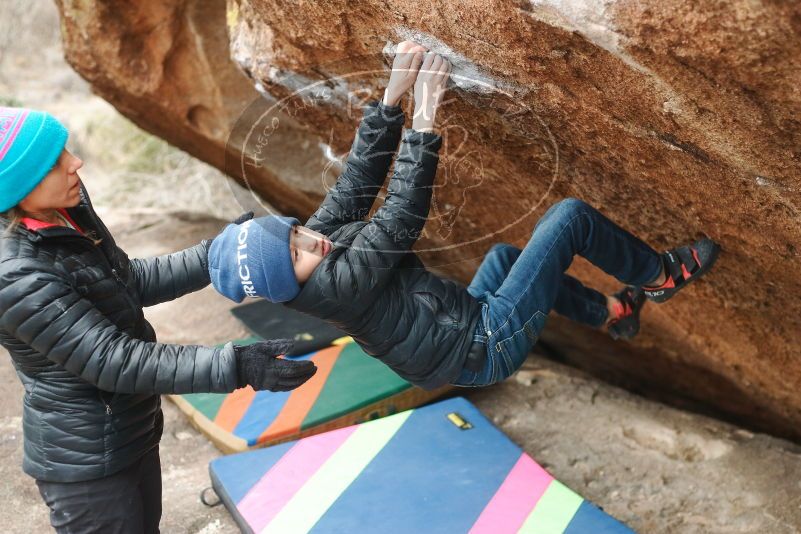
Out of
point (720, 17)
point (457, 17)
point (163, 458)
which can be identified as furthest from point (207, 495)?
point (720, 17)

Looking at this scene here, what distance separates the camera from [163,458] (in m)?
3.01

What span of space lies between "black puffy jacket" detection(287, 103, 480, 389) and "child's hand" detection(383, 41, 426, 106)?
35mm

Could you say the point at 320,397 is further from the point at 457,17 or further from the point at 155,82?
the point at 155,82

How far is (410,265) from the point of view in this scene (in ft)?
6.97

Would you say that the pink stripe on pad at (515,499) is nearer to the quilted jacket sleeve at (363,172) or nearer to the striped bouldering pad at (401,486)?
the striped bouldering pad at (401,486)

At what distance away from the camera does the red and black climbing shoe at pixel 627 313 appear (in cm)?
267

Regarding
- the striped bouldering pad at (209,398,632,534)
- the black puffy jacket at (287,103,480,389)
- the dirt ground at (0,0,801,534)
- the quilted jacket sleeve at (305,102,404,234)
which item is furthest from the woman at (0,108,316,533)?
the dirt ground at (0,0,801,534)

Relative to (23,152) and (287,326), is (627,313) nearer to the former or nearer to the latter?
(287,326)

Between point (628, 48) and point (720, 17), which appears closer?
point (720, 17)

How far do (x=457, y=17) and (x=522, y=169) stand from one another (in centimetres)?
74

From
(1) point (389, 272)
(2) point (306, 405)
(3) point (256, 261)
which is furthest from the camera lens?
(2) point (306, 405)

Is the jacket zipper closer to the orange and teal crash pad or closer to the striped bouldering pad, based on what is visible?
the striped bouldering pad

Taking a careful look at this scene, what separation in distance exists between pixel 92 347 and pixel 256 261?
40cm

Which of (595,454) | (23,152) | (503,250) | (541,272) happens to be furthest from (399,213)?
(595,454)
